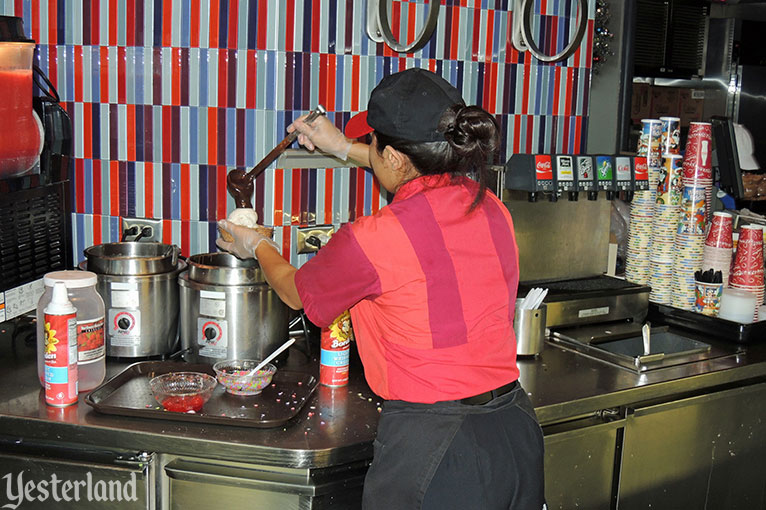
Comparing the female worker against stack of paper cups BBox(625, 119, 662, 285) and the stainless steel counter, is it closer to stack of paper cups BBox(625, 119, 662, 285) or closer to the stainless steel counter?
the stainless steel counter

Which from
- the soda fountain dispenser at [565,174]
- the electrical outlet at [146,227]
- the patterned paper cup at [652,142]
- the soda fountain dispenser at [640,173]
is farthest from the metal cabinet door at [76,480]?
the patterned paper cup at [652,142]

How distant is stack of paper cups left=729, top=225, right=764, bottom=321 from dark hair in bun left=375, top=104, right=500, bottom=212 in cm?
136

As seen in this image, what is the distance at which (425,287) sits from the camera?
167 centimetres

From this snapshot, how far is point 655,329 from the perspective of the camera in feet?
8.92

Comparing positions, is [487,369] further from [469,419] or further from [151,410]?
[151,410]

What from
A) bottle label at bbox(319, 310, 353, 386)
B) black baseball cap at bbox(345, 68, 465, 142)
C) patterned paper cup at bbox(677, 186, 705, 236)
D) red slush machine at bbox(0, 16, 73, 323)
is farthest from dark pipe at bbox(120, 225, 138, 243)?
patterned paper cup at bbox(677, 186, 705, 236)

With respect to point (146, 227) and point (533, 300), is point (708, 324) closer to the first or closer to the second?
point (533, 300)

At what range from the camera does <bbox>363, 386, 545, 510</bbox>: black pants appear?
1677 millimetres

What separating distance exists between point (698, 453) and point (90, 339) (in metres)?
1.63

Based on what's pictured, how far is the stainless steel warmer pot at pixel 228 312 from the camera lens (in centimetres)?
210

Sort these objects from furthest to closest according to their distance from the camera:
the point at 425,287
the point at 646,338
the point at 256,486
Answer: the point at 646,338
the point at 256,486
the point at 425,287


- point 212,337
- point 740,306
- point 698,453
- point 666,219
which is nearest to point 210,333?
point 212,337

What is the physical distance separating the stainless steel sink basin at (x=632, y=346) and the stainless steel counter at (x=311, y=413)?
0.10 ft

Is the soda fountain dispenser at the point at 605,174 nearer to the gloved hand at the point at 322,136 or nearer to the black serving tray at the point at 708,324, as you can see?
the black serving tray at the point at 708,324
